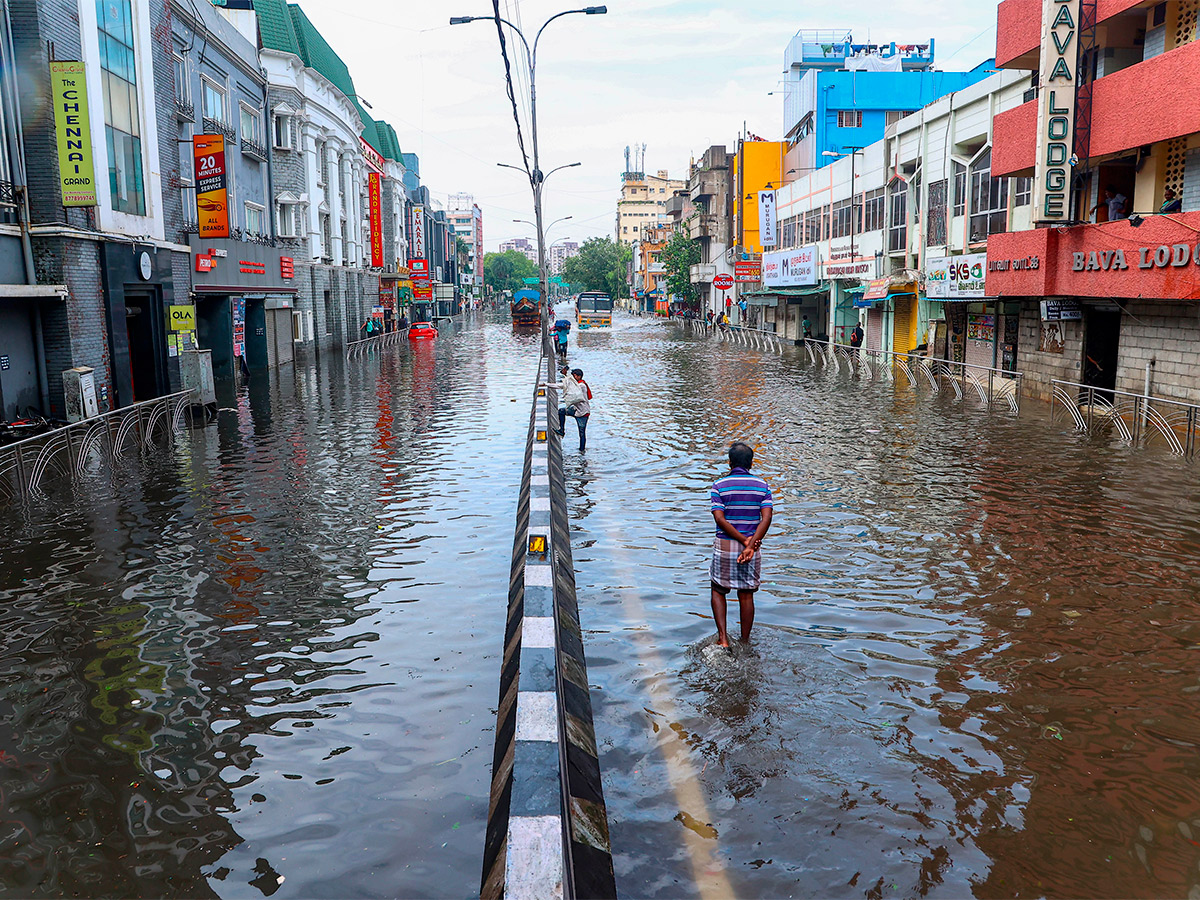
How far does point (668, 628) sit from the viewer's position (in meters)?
8.16

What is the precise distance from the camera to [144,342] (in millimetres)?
22859

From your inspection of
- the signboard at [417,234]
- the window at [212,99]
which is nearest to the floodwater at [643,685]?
the window at [212,99]

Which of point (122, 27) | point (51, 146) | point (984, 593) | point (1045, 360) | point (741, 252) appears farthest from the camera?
point (741, 252)

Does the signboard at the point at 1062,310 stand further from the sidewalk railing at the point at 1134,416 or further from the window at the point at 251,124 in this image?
the window at the point at 251,124

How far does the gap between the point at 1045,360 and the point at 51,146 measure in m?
23.5

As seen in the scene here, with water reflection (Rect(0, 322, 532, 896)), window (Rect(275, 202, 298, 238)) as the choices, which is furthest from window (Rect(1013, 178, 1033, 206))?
window (Rect(275, 202, 298, 238))

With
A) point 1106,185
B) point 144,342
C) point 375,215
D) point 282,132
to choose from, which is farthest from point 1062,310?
point 375,215

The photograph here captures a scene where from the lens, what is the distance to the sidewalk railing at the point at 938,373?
24031 millimetres

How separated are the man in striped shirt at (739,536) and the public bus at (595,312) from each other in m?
66.6

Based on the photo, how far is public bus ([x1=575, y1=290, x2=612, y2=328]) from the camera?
242 feet

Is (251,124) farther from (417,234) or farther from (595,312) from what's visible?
(417,234)

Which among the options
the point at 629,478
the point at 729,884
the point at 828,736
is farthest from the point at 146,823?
the point at 629,478

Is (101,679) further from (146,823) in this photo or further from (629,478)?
(629,478)

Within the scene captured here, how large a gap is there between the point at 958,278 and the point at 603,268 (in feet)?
470
